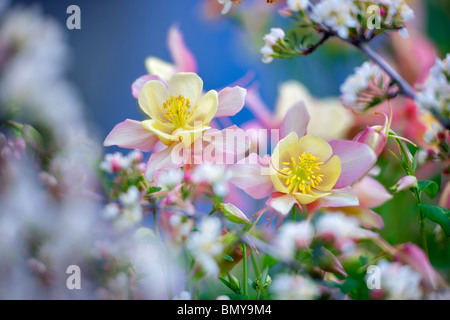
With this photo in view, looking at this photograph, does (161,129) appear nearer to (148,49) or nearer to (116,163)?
(116,163)

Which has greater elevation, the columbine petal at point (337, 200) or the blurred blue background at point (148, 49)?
the blurred blue background at point (148, 49)

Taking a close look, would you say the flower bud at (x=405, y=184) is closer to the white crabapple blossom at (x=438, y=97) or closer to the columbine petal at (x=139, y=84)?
the white crabapple blossom at (x=438, y=97)

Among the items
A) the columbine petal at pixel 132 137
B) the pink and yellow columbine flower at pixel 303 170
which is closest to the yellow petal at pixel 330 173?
the pink and yellow columbine flower at pixel 303 170

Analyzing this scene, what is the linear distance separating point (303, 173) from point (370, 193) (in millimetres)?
50

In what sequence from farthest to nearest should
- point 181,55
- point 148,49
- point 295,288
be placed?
point 148,49, point 181,55, point 295,288

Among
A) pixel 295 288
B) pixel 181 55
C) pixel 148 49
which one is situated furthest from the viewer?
pixel 148 49

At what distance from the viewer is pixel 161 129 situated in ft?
0.95

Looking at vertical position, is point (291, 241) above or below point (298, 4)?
below

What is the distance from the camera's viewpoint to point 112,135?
0.29 meters

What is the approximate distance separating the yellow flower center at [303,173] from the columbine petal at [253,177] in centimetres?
1

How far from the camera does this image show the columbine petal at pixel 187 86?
29 centimetres

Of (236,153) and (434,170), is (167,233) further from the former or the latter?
(434,170)

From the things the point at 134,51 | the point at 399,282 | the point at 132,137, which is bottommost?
the point at 399,282

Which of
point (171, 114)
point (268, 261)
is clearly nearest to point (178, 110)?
point (171, 114)
